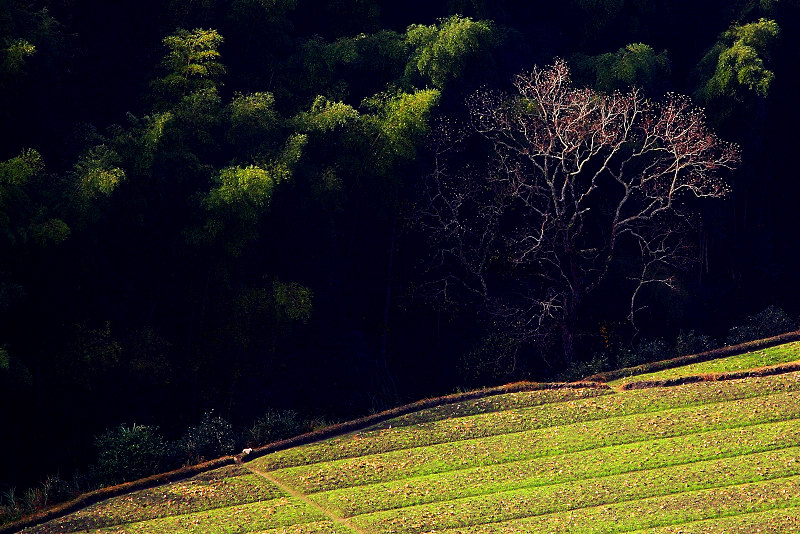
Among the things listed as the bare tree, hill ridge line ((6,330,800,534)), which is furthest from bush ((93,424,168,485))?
the bare tree

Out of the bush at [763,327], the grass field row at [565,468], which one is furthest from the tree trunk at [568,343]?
the grass field row at [565,468]

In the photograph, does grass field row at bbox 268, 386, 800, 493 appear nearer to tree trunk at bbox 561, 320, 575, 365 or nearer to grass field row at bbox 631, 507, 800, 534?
grass field row at bbox 631, 507, 800, 534

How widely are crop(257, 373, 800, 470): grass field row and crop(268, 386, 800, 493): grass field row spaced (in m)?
0.22

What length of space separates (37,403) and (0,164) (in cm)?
474

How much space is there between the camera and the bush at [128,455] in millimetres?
21312

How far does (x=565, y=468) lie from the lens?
2048 centimetres

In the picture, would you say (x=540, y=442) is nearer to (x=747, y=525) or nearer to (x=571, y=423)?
(x=571, y=423)

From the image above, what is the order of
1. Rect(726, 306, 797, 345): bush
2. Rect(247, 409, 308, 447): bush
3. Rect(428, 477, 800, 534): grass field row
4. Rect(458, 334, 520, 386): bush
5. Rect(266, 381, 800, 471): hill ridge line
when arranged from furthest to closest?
1. Rect(726, 306, 797, 345): bush
2. Rect(458, 334, 520, 386): bush
3. Rect(247, 409, 308, 447): bush
4. Rect(266, 381, 800, 471): hill ridge line
5. Rect(428, 477, 800, 534): grass field row

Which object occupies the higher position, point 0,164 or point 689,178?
point 0,164

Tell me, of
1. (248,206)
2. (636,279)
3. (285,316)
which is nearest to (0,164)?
(248,206)

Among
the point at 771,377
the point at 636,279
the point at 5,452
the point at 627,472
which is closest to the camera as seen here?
the point at 627,472

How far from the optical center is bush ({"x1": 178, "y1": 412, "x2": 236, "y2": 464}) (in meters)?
22.1

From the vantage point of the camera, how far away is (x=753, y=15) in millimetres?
29641

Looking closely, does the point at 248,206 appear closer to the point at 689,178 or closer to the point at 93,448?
the point at 93,448
